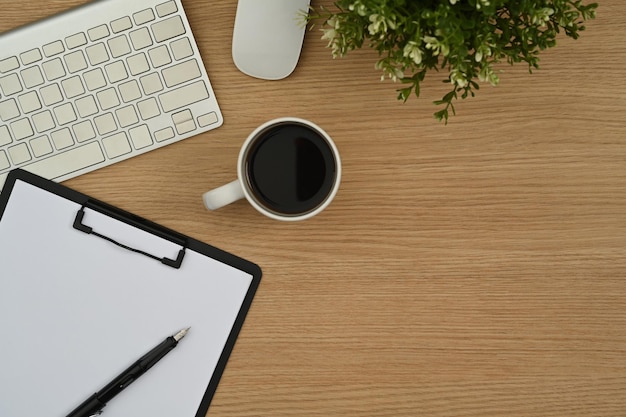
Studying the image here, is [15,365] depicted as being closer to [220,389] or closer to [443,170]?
[220,389]

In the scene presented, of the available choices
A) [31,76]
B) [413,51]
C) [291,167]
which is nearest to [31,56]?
[31,76]

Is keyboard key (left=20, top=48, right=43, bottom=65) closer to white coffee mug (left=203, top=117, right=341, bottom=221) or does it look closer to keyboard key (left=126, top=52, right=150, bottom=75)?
keyboard key (left=126, top=52, right=150, bottom=75)

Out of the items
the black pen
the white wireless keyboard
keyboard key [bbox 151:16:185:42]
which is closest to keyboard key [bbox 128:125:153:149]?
the white wireless keyboard

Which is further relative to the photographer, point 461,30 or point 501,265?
point 501,265

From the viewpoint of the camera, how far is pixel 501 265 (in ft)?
2.37

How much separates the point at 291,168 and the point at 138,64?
0.22 m

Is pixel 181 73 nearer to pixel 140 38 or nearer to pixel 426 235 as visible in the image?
pixel 140 38

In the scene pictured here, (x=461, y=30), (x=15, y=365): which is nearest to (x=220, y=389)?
(x=15, y=365)

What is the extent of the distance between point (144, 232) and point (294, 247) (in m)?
0.18

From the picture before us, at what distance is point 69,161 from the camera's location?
68 centimetres

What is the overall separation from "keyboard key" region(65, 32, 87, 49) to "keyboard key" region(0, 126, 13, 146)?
0.12 meters

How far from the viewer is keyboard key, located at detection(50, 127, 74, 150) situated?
2.23 ft

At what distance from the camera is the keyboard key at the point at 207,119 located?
0.69m

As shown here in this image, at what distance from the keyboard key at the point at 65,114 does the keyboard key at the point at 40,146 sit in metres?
0.03
